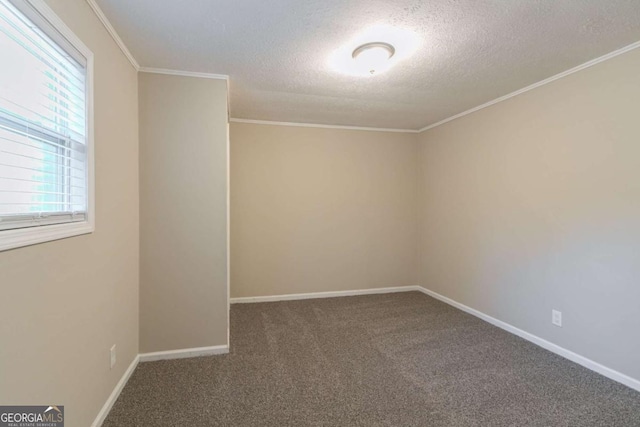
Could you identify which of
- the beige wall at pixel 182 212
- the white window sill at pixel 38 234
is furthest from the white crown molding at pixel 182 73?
the white window sill at pixel 38 234

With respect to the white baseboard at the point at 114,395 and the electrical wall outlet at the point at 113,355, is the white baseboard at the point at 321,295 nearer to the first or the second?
the white baseboard at the point at 114,395

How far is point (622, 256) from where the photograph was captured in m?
2.10

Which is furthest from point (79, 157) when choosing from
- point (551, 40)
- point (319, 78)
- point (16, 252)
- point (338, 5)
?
point (551, 40)

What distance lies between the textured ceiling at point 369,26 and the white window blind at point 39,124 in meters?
0.55

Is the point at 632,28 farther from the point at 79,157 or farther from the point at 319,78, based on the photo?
the point at 79,157

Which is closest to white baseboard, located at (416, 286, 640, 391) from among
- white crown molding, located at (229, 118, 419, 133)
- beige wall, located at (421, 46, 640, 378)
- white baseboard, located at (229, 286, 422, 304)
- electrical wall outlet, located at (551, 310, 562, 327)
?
beige wall, located at (421, 46, 640, 378)

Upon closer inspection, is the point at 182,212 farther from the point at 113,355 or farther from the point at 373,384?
the point at 373,384

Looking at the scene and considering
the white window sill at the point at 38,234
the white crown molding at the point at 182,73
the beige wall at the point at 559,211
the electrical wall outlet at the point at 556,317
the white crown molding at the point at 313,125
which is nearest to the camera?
the white window sill at the point at 38,234

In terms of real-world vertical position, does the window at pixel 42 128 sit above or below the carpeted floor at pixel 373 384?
above

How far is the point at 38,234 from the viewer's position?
3.79ft

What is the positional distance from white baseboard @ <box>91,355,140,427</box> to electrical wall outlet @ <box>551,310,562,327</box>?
3474mm

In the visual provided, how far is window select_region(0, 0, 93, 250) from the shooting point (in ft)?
3.39

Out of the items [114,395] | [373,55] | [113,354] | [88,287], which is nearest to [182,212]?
[88,287]

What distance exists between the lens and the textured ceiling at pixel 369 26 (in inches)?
64.2
